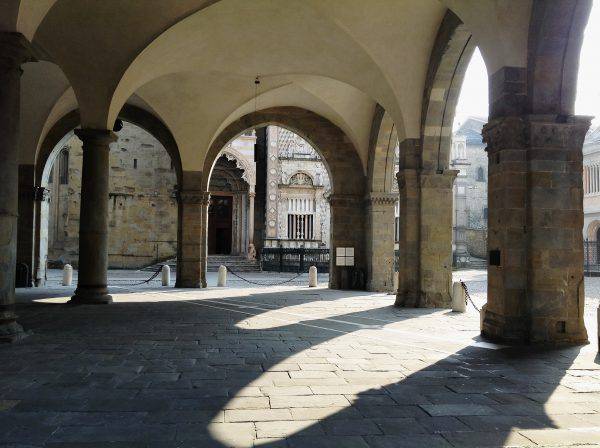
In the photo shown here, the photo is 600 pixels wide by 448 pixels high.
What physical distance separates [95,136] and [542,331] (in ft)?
29.2

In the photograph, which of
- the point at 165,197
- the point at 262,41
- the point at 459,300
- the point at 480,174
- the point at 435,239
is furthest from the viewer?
the point at 480,174

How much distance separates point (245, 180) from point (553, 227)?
22.7 m

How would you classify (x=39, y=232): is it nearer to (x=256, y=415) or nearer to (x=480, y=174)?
(x=256, y=415)

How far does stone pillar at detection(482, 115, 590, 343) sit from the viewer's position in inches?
253

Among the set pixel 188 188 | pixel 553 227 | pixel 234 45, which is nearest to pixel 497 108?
pixel 553 227

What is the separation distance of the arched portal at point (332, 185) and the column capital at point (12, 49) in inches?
408

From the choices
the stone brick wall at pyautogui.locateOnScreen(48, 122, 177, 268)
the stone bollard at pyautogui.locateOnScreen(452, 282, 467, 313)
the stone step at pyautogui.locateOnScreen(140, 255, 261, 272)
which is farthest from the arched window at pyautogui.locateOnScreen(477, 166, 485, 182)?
the stone bollard at pyautogui.locateOnScreen(452, 282, 467, 313)

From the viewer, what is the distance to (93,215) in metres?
10.4

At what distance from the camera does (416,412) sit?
3.61 metres

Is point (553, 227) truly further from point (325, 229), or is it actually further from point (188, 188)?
point (325, 229)


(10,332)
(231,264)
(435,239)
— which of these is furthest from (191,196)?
(231,264)

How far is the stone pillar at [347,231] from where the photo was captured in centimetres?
1647

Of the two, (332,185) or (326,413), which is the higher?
(332,185)

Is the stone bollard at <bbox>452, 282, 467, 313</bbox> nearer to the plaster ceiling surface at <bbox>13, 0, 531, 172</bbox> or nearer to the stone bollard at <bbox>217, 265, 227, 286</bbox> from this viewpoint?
the plaster ceiling surface at <bbox>13, 0, 531, 172</bbox>
